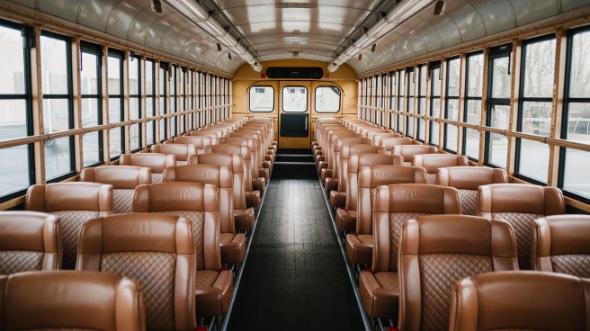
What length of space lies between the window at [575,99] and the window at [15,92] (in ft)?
16.7

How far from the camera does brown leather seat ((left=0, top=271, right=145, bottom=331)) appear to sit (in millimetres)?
1952

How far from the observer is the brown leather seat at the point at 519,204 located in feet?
13.7

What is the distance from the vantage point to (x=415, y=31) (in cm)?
961

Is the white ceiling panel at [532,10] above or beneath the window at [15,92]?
above

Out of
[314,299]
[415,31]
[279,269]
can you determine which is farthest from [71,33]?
[415,31]

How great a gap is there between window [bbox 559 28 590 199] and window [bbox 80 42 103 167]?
5.35 meters

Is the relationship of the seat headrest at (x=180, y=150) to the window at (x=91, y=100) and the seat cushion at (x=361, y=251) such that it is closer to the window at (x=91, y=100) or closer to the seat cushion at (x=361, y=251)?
the window at (x=91, y=100)

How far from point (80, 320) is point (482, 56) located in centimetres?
692

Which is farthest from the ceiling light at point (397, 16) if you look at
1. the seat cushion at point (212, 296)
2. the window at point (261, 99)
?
the window at point (261, 99)

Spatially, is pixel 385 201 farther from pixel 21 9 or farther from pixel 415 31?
pixel 415 31

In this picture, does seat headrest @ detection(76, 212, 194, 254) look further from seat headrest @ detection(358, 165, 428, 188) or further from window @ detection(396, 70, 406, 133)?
window @ detection(396, 70, 406, 133)

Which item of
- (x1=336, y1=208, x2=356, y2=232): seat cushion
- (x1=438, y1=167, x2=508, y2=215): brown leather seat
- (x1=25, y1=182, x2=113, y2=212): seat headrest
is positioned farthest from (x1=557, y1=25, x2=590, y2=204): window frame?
(x1=25, y1=182, x2=113, y2=212): seat headrest

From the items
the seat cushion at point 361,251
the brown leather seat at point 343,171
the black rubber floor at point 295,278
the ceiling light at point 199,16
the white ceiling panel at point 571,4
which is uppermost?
the ceiling light at point 199,16

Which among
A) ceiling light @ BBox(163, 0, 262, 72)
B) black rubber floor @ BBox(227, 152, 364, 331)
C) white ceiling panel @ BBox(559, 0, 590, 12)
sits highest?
ceiling light @ BBox(163, 0, 262, 72)
